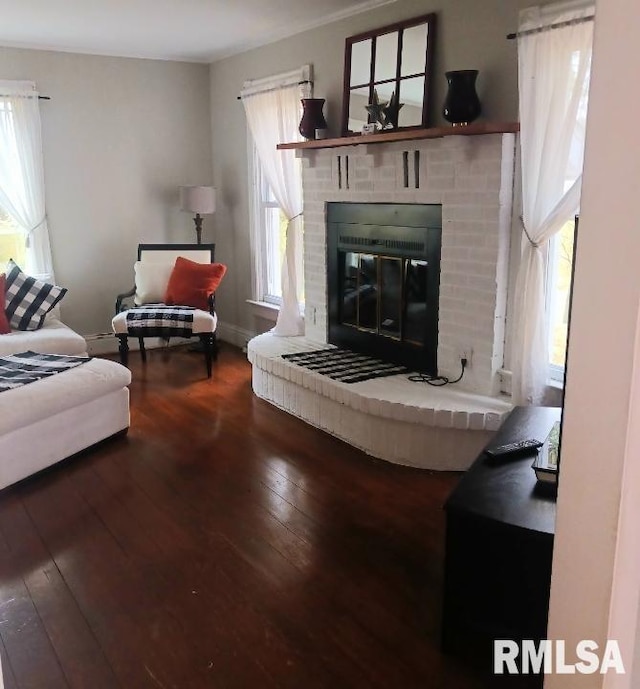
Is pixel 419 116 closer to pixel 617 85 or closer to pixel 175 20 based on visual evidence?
pixel 175 20

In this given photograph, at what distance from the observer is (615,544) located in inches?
33.9

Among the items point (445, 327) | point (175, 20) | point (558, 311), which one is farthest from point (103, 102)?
point (558, 311)

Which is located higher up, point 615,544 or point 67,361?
point 615,544

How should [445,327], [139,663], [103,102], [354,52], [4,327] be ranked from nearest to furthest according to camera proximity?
[139,663]
[445,327]
[354,52]
[4,327]
[103,102]

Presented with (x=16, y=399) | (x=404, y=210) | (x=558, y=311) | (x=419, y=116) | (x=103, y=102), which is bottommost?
(x=16, y=399)

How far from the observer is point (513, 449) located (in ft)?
Result: 7.25

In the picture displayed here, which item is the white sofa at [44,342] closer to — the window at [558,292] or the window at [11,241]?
the window at [11,241]

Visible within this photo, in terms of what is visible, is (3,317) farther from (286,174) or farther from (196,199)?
(286,174)

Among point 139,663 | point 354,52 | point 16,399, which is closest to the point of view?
point 139,663

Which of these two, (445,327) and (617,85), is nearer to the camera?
(617,85)

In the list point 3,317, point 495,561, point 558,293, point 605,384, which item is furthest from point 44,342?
point 605,384

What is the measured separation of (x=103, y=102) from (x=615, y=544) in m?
5.46

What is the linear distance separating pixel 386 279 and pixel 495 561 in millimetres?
2408

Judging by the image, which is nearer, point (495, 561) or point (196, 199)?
point (495, 561)
